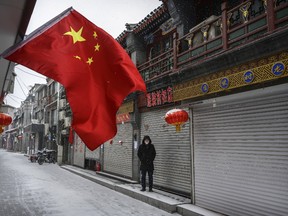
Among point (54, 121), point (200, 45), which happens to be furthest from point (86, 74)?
point (54, 121)

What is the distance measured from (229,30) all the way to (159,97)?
4403 mm

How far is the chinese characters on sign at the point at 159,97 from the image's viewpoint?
11.0 meters

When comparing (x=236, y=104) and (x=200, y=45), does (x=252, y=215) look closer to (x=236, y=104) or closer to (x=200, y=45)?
(x=236, y=104)

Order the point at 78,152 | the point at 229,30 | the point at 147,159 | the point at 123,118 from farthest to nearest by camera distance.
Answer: the point at 78,152
the point at 123,118
the point at 147,159
the point at 229,30

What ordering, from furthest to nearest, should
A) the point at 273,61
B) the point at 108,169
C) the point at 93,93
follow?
1. the point at 108,169
2. the point at 273,61
3. the point at 93,93

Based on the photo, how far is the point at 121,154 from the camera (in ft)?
49.5

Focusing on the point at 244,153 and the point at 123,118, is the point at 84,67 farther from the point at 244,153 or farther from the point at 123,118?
the point at 123,118

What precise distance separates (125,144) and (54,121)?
20.6 m

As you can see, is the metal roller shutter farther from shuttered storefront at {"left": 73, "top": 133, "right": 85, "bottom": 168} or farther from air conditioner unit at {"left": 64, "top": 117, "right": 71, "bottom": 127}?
air conditioner unit at {"left": 64, "top": 117, "right": 71, "bottom": 127}

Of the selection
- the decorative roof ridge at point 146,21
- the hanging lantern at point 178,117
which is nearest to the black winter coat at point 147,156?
the hanging lantern at point 178,117

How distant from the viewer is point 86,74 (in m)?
4.62

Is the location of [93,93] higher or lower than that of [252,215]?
higher

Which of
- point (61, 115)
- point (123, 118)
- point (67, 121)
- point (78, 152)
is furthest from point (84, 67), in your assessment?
point (61, 115)

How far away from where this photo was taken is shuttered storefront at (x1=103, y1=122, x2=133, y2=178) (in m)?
14.3
